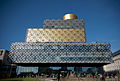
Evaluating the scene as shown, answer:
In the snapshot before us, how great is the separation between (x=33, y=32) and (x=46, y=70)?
27549mm

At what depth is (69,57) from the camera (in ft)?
155

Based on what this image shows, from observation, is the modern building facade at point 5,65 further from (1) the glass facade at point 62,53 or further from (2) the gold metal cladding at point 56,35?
(2) the gold metal cladding at point 56,35

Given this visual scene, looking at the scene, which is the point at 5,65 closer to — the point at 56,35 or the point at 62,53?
the point at 62,53

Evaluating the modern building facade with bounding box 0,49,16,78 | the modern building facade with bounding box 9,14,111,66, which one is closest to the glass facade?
the modern building facade with bounding box 9,14,111,66

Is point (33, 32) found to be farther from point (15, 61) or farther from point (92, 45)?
point (92, 45)

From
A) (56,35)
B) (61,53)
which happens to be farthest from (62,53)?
(56,35)

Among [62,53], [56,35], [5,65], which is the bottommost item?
[5,65]

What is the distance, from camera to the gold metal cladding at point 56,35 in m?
59.2

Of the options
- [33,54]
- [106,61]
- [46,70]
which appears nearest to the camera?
[106,61]

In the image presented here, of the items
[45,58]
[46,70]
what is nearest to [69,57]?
[45,58]

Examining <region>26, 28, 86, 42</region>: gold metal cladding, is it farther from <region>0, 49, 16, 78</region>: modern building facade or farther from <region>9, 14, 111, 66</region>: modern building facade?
<region>0, 49, 16, 78</region>: modern building facade

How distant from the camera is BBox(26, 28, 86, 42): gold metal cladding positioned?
59.2m

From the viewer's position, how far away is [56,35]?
60.5 meters

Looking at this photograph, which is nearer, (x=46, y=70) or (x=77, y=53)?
(x=77, y=53)
